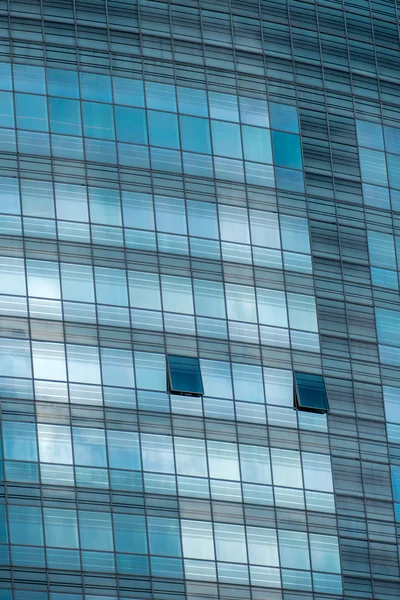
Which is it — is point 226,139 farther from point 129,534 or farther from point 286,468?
point 129,534

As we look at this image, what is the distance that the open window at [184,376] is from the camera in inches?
3194

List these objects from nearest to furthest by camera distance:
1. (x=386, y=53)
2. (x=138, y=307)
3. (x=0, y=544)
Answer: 1. (x=0, y=544)
2. (x=138, y=307)
3. (x=386, y=53)

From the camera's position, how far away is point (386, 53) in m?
93.2

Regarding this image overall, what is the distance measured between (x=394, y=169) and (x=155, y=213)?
16.1 meters

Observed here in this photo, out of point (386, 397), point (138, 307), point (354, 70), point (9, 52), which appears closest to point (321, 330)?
point (386, 397)

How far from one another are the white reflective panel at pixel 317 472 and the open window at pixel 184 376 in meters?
6.78

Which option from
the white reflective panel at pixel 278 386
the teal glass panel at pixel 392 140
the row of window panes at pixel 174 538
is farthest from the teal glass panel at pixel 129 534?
the teal glass panel at pixel 392 140

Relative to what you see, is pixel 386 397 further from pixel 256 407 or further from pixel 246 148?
pixel 246 148

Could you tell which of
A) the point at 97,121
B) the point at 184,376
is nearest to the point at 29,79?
the point at 97,121

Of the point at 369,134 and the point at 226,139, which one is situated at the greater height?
the point at 369,134

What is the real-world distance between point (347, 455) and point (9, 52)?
28.1 meters

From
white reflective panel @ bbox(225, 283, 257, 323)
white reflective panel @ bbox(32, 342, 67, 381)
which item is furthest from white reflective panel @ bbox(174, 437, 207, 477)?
white reflective panel @ bbox(225, 283, 257, 323)

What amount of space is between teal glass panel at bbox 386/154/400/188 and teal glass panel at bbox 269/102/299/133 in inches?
254

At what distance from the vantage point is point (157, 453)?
79.8 metres
